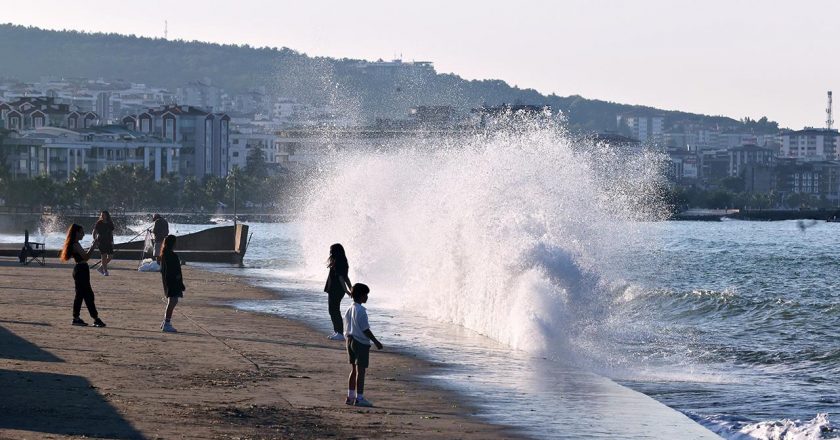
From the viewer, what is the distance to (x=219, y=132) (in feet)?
641

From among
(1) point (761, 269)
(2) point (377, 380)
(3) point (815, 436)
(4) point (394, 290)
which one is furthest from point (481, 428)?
(1) point (761, 269)

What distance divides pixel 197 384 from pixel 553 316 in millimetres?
8853

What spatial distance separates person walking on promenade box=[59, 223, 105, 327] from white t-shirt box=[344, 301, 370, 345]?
6.35 meters

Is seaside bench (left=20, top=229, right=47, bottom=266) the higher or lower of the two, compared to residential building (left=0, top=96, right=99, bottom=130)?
lower

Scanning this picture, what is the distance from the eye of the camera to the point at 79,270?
19.3 meters

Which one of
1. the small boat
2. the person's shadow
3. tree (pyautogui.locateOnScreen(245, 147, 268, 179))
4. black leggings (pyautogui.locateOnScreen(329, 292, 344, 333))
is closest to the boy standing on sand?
the person's shadow

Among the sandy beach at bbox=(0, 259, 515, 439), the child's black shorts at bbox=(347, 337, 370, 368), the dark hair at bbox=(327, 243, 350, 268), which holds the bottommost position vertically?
the sandy beach at bbox=(0, 259, 515, 439)

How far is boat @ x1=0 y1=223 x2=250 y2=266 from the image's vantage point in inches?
1662

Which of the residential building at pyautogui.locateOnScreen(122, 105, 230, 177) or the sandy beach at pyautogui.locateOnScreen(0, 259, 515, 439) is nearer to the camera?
the sandy beach at pyautogui.locateOnScreen(0, 259, 515, 439)

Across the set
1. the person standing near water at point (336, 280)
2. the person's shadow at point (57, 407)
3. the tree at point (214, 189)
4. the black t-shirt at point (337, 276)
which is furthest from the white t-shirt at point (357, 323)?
the tree at point (214, 189)

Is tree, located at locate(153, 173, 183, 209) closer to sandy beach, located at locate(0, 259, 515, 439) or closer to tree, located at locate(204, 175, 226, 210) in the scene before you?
tree, located at locate(204, 175, 226, 210)

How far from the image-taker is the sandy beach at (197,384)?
40.1ft

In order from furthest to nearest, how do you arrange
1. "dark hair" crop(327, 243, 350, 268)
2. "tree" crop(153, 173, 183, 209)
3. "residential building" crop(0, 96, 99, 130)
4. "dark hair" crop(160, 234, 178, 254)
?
1. "residential building" crop(0, 96, 99, 130)
2. "tree" crop(153, 173, 183, 209)
3. "dark hair" crop(160, 234, 178, 254)
4. "dark hair" crop(327, 243, 350, 268)

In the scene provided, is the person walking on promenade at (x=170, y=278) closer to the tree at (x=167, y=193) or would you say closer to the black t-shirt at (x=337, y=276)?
the black t-shirt at (x=337, y=276)
